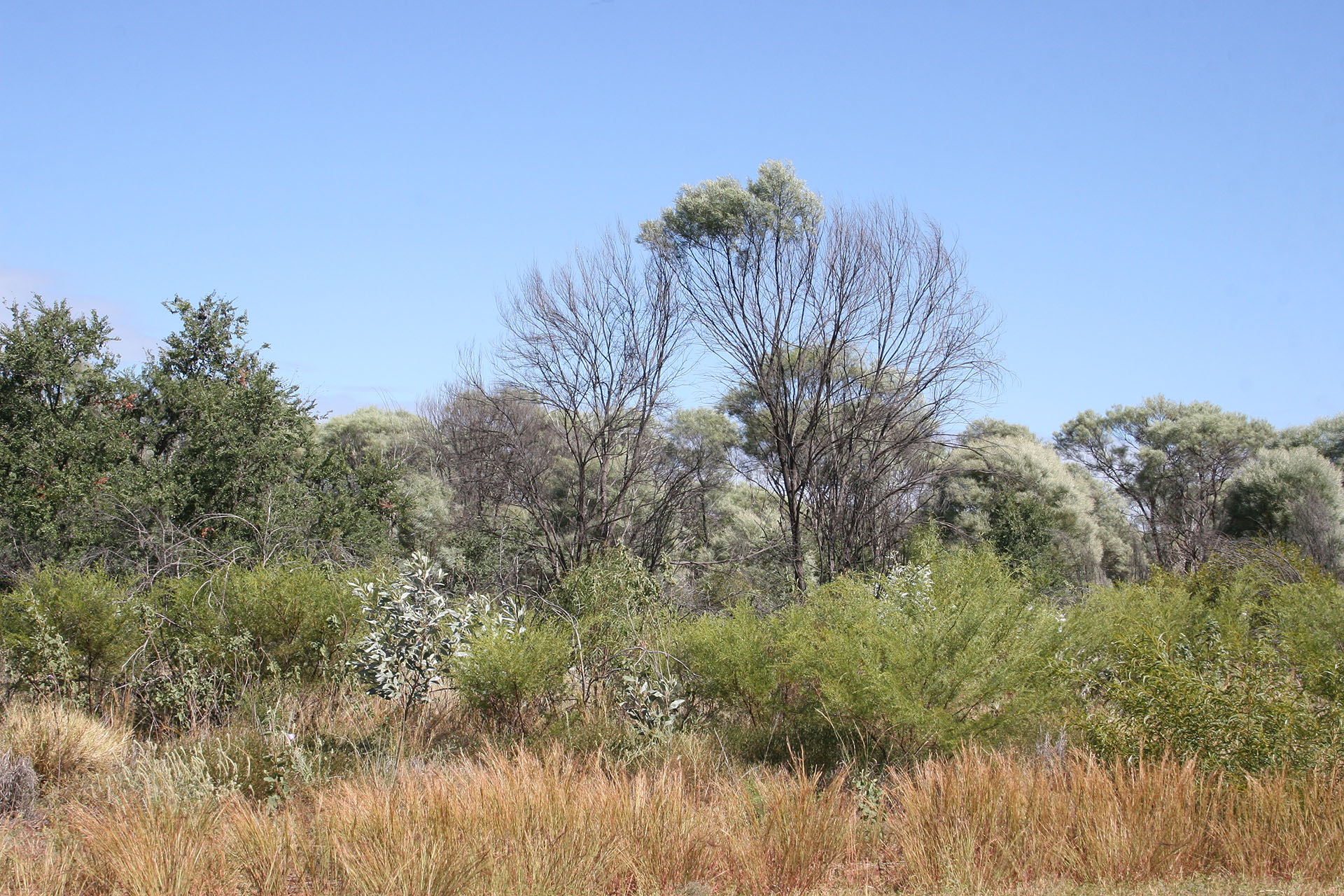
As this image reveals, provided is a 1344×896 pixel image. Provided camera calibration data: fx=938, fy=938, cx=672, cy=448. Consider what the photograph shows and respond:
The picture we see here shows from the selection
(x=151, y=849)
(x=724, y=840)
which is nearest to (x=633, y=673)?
(x=724, y=840)

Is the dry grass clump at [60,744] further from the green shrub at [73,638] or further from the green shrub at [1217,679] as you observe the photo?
the green shrub at [1217,679]

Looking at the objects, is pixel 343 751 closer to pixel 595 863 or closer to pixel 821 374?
pixel 595 863

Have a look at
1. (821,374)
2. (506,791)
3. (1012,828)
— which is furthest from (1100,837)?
(821,374)

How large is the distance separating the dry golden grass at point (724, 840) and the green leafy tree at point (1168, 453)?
73.1 ft

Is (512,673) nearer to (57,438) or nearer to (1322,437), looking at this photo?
(57,438)

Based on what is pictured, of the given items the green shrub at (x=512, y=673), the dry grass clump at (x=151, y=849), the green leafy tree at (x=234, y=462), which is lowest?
the dry grass clump at (x=151, y=849)

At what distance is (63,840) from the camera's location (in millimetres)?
4910

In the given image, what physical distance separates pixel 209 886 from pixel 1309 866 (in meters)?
5.24

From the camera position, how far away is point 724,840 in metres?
4.97

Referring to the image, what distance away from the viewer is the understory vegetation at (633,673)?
15.3 feet

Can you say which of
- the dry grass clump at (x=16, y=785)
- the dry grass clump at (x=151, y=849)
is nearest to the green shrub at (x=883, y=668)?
the dry grass clump at (x=151, y=849)

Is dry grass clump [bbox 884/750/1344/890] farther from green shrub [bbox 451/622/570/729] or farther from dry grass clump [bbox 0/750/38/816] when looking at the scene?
dry grass clump [bbox 0/750/38/816]

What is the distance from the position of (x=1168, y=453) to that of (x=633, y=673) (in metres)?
29.9

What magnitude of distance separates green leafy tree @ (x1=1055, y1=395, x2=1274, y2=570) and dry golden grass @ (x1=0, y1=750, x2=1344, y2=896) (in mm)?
22286
